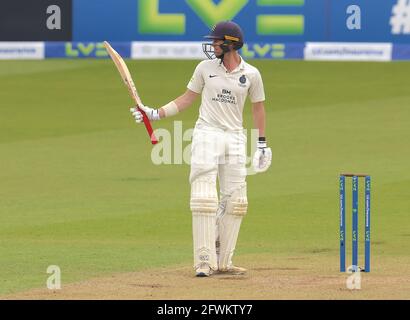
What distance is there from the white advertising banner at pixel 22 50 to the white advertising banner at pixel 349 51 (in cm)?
510

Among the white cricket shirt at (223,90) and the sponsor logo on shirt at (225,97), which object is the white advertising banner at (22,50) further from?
the sponsor logo on shirt at (225,97)

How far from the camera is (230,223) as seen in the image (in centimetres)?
1162

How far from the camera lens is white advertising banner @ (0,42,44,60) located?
26.4m

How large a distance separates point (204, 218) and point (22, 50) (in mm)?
15697

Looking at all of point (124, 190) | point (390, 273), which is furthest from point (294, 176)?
point (390, 273)

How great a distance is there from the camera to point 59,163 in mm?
19312

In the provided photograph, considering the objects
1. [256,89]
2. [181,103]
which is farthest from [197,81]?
[256,89]

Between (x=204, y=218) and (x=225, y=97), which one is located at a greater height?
(x=225, y=97)

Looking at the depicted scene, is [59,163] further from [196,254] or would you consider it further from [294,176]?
[196,254]

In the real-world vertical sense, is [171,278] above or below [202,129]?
below

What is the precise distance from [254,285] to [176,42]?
609 inches

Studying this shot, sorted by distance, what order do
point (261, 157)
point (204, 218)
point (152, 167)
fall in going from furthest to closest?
1. point (152, 167)
2. point (261, 157)
3. point (204, 218)

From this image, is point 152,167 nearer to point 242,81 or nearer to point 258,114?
point 258,114

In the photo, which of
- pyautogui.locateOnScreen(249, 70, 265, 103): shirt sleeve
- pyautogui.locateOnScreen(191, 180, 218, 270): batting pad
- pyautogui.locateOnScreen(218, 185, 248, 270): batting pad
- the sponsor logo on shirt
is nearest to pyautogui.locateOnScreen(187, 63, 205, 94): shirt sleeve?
the sponsor logo on shirt
